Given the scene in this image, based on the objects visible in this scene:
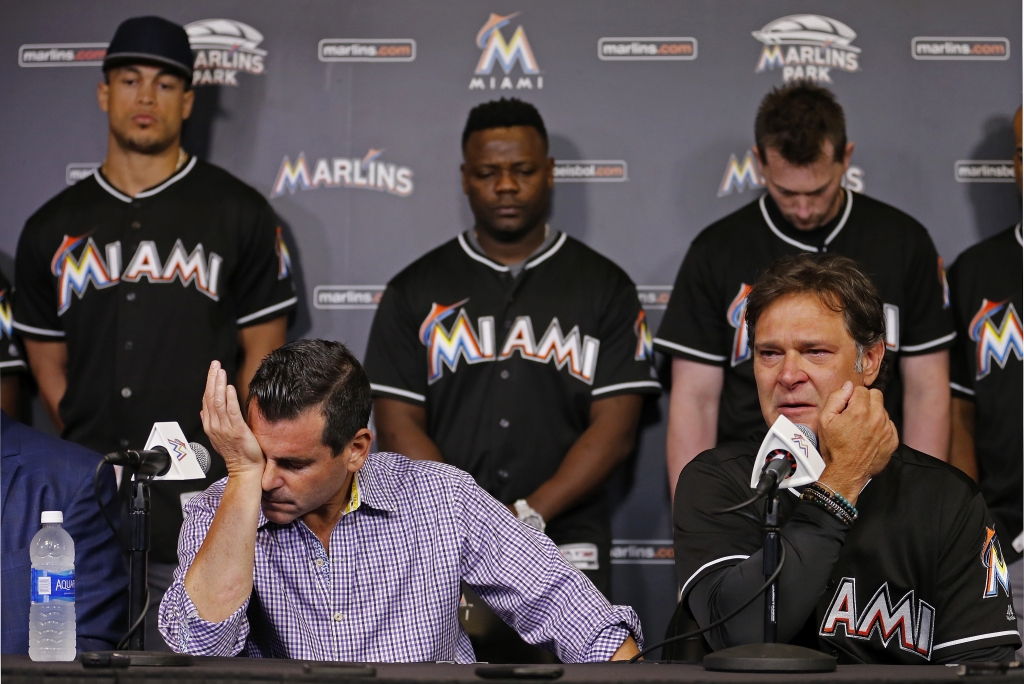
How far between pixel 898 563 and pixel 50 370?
2.94 m

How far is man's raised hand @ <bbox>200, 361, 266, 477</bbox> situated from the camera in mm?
2084

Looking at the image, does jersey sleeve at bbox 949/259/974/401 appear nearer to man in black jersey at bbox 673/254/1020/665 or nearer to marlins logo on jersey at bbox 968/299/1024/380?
marlins logo on jersey at bbox 968/299/1024/380

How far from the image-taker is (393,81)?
4.27 m

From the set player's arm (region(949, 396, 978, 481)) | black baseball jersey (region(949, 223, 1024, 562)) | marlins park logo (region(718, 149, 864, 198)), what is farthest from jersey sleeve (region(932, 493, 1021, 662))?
marlins park logo (region(718, 149, 864, 198))

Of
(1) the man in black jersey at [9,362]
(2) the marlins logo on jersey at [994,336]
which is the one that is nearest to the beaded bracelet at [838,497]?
(2) the marlins logo on jersey at [994,336]

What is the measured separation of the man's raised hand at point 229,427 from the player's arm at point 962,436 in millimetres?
2477

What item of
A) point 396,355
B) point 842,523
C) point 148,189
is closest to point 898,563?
point 842,523

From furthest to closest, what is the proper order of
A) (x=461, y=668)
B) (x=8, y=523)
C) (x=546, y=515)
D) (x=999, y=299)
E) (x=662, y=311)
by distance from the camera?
1. (x=662, y=311)
2. (x=999, y=299)
3. (x=546, y=515)
4. (x=8, y=523)
5. (x=461, y=668)

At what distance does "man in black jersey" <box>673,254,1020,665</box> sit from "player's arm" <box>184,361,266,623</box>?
2.62 feet

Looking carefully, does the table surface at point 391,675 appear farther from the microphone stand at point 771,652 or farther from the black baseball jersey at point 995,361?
the black baseball jersey at point 995,361

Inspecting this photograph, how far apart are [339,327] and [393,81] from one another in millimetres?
917

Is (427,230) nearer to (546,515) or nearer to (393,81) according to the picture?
(393,81)

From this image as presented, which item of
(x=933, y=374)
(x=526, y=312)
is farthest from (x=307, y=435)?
(x=933, y=374)

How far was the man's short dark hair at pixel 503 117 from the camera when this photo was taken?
3934 mm
